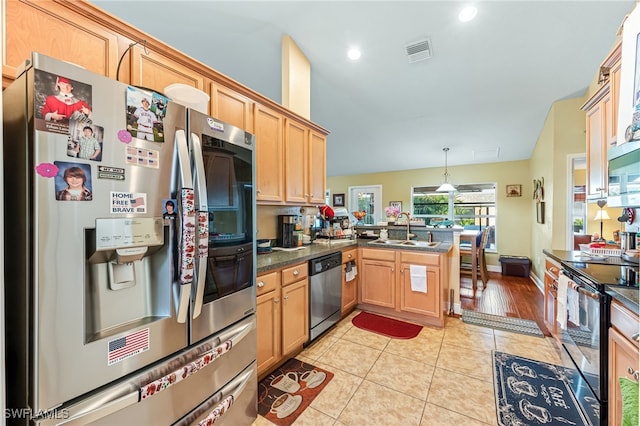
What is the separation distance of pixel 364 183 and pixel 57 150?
706cm

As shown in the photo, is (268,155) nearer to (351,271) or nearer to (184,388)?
(351,271)

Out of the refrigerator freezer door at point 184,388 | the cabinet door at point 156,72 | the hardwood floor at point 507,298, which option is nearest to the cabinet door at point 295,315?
the refrigerator freezer door at point 184,388

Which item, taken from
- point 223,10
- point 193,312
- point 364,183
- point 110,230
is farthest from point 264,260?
point 364,183

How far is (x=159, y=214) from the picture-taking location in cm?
100

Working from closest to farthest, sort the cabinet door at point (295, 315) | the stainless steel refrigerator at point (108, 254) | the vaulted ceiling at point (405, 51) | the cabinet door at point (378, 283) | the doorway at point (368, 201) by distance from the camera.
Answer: the stainless steel refrigerator at point (108, 254)
the cabinet door at point (295, 315)
the vaulted ceiling at point (405, 51)
the cabinet door at point (378, 283)
the doorway at point (368, 201)

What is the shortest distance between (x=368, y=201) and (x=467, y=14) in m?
5.35

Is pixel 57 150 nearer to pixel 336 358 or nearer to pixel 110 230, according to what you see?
pixel 110 230

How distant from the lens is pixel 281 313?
78.7 inches

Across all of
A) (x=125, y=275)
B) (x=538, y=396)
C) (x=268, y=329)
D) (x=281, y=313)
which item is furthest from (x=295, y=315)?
(x=538, y=396)

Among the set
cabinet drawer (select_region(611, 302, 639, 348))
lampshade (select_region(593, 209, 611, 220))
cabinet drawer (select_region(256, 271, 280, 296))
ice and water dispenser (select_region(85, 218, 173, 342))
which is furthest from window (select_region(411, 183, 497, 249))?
ice and water dispenser (select_region(85, 218, 173, 342))

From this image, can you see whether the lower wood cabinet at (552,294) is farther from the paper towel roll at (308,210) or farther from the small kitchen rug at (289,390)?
the paper towel roll at (308,210)

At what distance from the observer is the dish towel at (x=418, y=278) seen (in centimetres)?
276

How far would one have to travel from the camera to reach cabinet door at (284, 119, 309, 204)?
259 centimetres

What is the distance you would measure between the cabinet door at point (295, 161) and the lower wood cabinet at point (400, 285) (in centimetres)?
112
